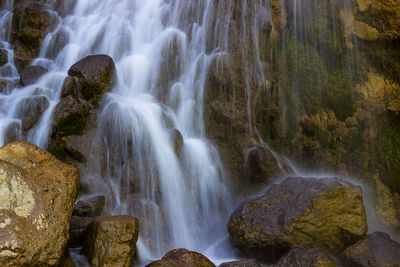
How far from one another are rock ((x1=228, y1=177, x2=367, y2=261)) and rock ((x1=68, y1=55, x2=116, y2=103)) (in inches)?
171

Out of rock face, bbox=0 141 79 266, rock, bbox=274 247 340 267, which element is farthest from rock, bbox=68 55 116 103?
rock, bbox=274 247 340 267

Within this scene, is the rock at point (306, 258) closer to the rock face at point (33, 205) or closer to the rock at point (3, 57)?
the rock face at point (33, 205)

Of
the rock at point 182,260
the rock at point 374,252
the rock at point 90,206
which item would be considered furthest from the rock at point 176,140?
the rock at point 374,252

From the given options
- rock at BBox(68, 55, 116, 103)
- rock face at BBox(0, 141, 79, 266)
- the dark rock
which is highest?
rock face at BBox(0, 141, 79, 266)

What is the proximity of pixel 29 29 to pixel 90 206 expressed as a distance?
7686mm

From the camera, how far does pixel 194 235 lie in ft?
21.4

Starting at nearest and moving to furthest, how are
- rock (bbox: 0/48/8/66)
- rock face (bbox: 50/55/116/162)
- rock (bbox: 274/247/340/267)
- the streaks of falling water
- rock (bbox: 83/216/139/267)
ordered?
rock (bbox: 83/216/139/267)
rock (bbox: 274/247/340/267)
the streaks of falling water
rock face (bbox: 50/55/116/162)
rock (bbox: 0/48/8/66)

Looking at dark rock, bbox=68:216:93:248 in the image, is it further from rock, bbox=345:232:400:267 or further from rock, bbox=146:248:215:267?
rock, bbox=345:232:400:267

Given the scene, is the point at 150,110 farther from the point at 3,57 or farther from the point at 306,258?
the point at 3,57

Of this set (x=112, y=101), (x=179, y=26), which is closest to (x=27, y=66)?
(x=112, y=101)

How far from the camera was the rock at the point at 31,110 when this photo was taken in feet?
23.8

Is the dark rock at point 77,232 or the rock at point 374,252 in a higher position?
the dark rock at point 77,232

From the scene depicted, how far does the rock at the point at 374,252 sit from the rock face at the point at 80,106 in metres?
5.08

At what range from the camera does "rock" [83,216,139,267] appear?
418cm
